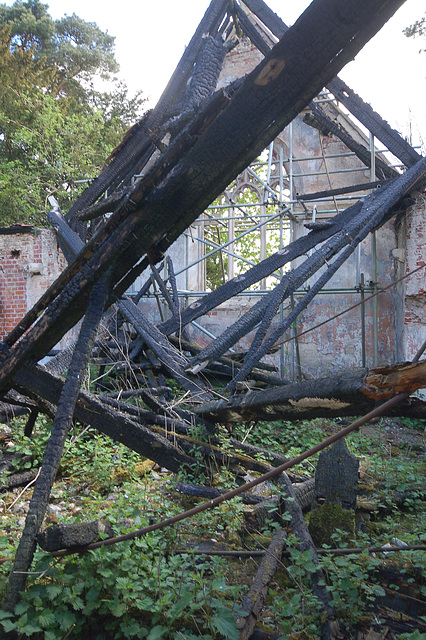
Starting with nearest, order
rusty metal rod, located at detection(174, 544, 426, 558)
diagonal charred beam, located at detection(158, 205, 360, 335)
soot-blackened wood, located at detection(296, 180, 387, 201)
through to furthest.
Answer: rusty metal rod, located at detection(174, 544, 426, 558) → diagonal charred beam, located at detection(158, 205, 360, 335) → soot-blackened wood, located at detection(296, 180, 387, 201)

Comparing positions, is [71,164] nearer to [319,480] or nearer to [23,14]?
[23,14]

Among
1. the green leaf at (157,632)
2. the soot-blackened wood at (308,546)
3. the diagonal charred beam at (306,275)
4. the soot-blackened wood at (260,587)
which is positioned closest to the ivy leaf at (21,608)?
the green leaf at (157,632)

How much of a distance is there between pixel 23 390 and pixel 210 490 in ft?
5.71

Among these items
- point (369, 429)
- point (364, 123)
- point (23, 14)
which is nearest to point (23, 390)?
point (369, 429)

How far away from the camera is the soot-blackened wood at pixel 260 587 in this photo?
2243 mm

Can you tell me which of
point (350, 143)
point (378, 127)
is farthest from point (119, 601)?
point (350, 143)

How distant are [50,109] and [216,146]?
17596 millimetres

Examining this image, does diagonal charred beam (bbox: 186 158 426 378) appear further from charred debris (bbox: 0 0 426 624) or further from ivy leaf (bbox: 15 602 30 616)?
ivy leaf (bbox: 15 602 30 616)

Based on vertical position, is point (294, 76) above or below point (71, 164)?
below

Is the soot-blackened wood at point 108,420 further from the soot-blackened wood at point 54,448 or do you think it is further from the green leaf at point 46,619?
the green leaf at point 46,619

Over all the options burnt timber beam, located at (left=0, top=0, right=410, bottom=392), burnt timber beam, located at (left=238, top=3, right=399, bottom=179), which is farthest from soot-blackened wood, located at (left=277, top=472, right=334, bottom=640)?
burnt timber beam, located at (left=238, top=3, right=399, bottom=179)

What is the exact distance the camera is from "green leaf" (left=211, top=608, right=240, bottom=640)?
198 cm

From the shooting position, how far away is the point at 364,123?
6.95 metres

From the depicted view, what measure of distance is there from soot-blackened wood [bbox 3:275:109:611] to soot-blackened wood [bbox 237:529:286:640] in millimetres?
1157
